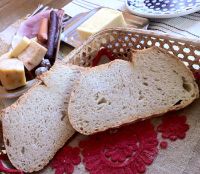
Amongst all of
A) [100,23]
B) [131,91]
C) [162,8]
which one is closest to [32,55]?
[100,23]

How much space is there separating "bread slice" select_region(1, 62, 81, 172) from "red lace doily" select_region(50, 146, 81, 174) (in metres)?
0.01

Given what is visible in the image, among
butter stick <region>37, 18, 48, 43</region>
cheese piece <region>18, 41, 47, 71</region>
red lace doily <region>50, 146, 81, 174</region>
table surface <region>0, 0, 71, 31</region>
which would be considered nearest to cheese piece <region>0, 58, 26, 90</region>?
cheese piece <region>18, 41, 47, 71</region>

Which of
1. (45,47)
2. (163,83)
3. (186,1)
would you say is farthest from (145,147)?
(186,1)

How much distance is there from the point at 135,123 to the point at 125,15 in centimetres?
47

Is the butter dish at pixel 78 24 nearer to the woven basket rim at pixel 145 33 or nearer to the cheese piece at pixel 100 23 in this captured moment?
the cheese piece at pixel 100 23

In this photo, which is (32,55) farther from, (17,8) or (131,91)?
(17,8)

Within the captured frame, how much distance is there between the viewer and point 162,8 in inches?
45.8

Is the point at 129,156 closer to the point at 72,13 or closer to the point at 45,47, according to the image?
the point at 45,47

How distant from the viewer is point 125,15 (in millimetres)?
1194

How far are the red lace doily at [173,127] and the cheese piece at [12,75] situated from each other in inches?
15.4

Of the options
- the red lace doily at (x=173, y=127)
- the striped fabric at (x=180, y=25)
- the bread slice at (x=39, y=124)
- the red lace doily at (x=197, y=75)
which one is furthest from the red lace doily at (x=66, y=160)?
the striped fabric at (x=180, y=25)

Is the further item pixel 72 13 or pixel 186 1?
pixel 72 13

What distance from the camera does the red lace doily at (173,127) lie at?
0.80m

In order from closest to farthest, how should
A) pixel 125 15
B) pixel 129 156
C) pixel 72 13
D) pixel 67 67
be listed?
pixel 129 156 → pixel 67 67 → pixel 125 15 → pixel 72 13
